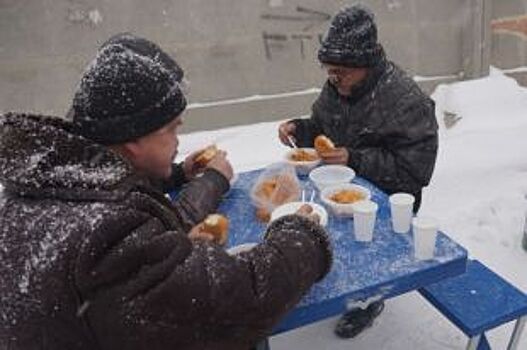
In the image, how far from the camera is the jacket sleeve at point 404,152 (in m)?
2.71

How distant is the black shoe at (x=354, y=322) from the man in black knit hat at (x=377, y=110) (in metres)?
0.72

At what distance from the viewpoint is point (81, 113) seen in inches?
53.4

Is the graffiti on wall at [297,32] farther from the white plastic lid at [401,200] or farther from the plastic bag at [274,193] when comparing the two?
the white plastic lid at [401,200]

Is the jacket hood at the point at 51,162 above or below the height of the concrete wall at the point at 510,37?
above

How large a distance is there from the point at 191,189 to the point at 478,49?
4961mm

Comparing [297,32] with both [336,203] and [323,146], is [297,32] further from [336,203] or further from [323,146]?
[336,203]

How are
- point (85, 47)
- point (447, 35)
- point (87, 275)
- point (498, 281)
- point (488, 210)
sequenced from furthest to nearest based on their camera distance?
1. point (447, 35)
2. point (85, 47)
3. point (488, 210)
4. point (498, 281)
5. point (87, 275)

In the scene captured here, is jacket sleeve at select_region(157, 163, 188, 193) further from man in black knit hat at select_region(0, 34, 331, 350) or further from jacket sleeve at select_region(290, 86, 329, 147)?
man in black knit hat at select_region(0, 34, 331, 350)

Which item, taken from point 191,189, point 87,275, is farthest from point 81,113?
point 191,189

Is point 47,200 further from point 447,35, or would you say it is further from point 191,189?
point 447,35

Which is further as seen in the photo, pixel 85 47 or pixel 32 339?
pixel 85 47

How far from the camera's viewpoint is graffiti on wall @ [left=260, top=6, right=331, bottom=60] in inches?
217

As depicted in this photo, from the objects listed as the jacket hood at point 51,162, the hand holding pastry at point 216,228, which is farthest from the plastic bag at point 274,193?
the jacket hood at point 51,162

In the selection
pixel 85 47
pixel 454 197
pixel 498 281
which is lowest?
pixel 454 197
